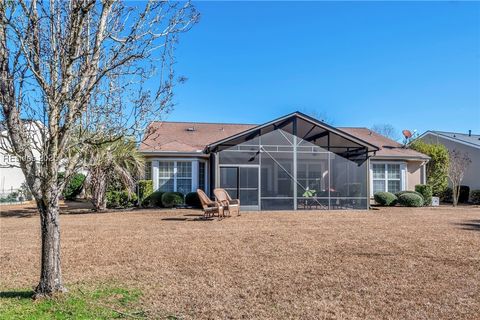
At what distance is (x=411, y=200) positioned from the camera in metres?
20.1

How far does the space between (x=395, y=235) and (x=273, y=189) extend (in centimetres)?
814

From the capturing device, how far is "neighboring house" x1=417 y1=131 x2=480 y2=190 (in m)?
25.9

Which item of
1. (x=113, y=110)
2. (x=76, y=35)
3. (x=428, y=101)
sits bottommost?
(x=113, y=110)

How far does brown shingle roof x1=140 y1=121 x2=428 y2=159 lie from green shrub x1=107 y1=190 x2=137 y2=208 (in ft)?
7.60

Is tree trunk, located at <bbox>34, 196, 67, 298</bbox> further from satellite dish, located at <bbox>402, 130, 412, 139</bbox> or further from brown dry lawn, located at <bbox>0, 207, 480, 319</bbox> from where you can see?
satellite dish, located at <bbox>402, 130, 412, 139</bbox>

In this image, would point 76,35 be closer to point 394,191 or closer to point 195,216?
point 195,216

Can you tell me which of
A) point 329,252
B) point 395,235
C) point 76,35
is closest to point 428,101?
point 395,235

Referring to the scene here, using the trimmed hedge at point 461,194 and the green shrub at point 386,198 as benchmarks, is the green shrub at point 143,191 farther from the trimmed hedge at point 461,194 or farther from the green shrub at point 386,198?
the trimmed hedge at point 461,194

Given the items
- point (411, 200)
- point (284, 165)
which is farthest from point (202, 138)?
point (411, 200)

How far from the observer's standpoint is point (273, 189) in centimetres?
1802

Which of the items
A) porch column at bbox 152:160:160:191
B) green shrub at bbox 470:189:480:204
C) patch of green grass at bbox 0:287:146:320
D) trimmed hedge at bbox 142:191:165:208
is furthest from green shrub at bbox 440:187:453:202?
patch of green grass at bbox 0:287:146:320

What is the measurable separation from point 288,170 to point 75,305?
45.6 feet

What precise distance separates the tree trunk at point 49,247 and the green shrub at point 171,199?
44.9 ft

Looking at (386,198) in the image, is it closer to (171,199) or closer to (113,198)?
(171,199)
